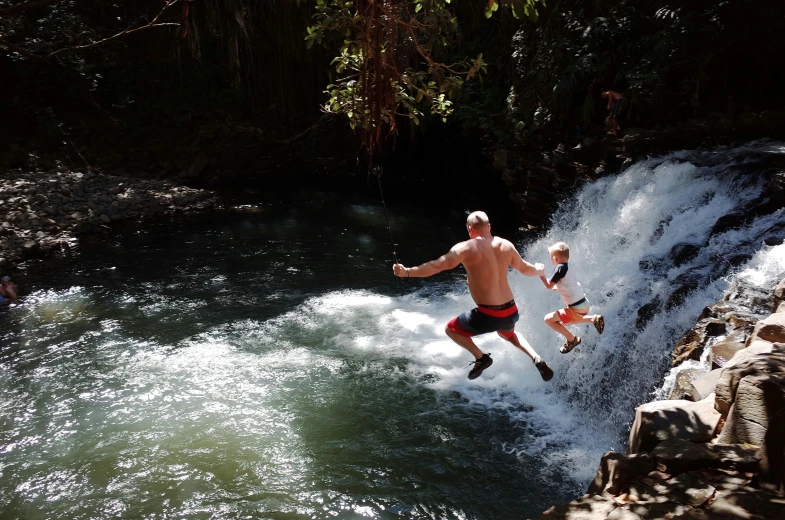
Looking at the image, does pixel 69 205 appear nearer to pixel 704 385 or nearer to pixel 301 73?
pixel 301 73

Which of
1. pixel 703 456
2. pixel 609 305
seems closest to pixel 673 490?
pixel 703 456

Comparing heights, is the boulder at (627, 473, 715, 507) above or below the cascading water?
above

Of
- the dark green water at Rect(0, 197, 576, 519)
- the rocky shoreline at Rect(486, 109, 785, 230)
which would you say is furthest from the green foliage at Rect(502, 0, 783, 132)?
the dark green water at Rect(0, 197, 576, 519)

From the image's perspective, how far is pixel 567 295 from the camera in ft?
19.2

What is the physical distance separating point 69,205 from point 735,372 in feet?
50.6

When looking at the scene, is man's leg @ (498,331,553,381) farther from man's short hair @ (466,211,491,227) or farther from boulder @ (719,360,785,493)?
boulder @ (719,360,785,493)

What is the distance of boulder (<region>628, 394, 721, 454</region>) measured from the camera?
402 centimetres

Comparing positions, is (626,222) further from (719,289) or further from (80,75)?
(80,75)

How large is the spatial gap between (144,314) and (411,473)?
5897 millimetres

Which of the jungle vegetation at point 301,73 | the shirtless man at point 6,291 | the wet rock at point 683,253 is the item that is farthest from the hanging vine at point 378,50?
the shirtless man at point 6,291

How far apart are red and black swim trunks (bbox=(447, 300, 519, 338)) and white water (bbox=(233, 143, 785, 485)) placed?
1.56m

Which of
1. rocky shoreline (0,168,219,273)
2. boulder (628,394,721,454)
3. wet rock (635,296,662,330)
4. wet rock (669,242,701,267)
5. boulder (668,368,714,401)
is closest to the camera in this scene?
boulder (628,394,721,454)

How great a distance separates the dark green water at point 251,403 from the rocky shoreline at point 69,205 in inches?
65.5

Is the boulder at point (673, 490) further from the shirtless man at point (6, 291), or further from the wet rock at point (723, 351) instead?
the shirtless man at point (6, 291)
